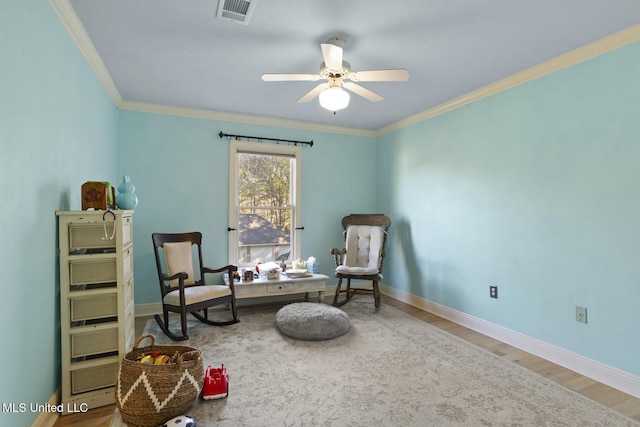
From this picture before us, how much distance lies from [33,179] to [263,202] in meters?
2.85

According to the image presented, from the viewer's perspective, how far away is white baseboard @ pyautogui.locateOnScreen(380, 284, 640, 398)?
2.26 m

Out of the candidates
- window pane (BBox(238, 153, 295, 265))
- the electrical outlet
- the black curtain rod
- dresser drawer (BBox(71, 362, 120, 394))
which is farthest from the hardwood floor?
the black curtain rod

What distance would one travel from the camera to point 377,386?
2.23m

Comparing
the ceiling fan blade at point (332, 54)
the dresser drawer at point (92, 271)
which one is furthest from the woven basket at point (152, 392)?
the ceiling fan blade at point (332, 54)

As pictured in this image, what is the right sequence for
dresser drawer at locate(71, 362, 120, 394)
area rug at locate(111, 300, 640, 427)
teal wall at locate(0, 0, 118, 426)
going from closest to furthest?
teal wall at locate(0, 0, 118, 426) → area rug at locate(111, 300, 640, 427) → dresser drawer at locate(71, 362, 120, 394)

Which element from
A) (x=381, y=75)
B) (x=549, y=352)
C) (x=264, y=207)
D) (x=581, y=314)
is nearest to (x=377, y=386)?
(x=549, y=352)

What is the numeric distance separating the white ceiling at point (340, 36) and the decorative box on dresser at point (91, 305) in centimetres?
133

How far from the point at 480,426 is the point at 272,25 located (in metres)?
2.80

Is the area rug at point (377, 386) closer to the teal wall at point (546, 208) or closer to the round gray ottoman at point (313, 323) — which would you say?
the round gray ottoman at point (313, 323)

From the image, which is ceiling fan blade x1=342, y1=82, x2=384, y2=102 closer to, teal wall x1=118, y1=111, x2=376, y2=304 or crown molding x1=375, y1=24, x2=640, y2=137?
crown molding x1=375, y1=24, x2=640, y2=137

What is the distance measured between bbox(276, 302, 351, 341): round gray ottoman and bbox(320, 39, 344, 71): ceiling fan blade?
2187 mm

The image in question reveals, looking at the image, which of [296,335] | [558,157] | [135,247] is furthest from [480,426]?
[135,247]

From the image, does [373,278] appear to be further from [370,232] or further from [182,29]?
[182,29]

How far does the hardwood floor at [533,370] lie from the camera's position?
1941mm
